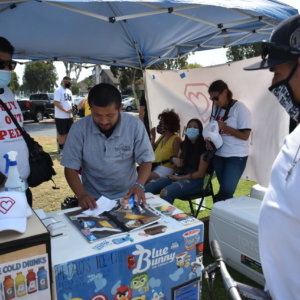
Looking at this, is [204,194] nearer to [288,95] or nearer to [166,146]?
[166,146]

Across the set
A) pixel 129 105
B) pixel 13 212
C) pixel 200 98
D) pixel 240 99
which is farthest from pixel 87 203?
pixel 129 105

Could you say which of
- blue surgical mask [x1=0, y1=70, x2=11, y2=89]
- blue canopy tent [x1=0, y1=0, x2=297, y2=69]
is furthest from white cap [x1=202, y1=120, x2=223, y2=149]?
blue surgical mask [x1=0, y1=70, x2=11, y2=89]

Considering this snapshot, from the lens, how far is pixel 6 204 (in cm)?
108

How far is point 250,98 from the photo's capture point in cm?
383

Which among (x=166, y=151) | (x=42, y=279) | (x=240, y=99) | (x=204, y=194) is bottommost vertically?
(x=204, y=194)

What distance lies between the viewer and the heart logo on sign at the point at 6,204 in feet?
3.49

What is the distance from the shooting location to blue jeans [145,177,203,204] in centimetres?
320

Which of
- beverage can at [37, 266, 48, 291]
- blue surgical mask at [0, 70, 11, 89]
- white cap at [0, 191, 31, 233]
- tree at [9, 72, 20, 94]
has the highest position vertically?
tree at [9, 72, 20, 94]

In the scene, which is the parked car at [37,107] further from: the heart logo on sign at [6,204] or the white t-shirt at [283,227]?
the white t-shirt at [283,227]

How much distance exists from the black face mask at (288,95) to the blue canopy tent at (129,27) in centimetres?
125

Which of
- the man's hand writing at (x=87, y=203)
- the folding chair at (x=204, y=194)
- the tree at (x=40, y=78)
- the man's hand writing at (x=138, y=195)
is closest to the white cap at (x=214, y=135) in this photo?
the folding chair at (x=204, y=194)

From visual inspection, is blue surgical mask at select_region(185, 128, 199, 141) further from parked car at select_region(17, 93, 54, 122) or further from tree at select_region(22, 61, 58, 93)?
tree at select_region(22, 61, 58, 93)

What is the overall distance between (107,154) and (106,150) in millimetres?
27

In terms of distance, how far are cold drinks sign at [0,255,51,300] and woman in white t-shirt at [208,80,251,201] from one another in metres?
2.61
